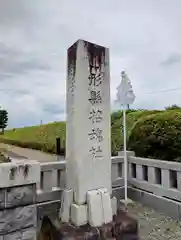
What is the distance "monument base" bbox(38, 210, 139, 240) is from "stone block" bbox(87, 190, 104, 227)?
0.20 ft

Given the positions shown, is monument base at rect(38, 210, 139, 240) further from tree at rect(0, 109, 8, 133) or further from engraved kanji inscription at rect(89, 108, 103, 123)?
tree at rect(0, 109, 8, 133)

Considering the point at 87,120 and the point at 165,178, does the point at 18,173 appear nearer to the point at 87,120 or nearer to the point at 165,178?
the point at 87,120

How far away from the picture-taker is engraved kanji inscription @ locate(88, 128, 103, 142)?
2.80 metres

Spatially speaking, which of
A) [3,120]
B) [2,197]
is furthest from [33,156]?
[3,120]

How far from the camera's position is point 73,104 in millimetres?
2773

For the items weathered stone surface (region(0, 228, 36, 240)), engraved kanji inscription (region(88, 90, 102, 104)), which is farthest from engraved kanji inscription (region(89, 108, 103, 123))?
weathered stone surface (region(0, 228, 36, 240))

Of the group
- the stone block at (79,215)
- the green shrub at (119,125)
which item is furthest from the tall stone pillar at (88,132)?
the green shrub at (119,125)

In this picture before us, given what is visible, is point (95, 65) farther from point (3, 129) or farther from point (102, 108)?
point (3, 129)

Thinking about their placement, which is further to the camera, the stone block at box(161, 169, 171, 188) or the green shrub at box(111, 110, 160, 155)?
the green shrub at box(111, 110, 160, 155)

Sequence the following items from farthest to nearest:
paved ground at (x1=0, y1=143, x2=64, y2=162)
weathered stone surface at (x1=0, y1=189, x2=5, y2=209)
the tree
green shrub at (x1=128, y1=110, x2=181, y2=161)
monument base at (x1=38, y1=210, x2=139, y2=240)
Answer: the tree
paved ground at (x1=0, y1=143, x2=64, y2=162)
green shrub at (x1=128, y1=110, x2=181, y2=161)
monument base at (x1=38, y1=210, x2=139, y2=240)
weathered stone surface at (x1=0, y1=189, x2=5, y2=209)

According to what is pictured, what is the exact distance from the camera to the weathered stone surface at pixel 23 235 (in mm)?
2104

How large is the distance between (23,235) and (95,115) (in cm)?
159

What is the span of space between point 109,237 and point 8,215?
1.21 m

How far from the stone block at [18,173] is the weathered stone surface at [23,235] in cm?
49
